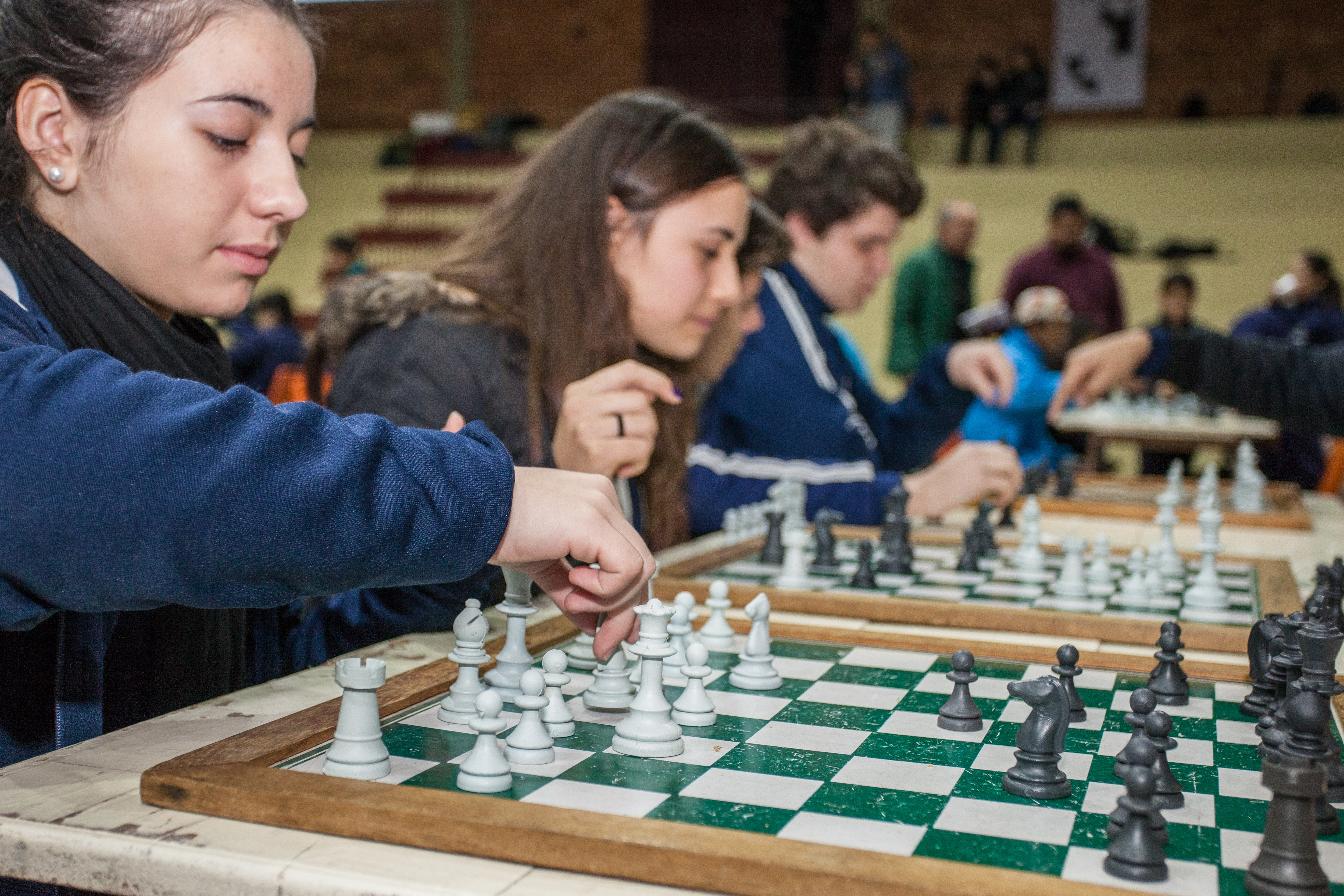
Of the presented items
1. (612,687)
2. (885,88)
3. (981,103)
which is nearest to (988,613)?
(612,687)

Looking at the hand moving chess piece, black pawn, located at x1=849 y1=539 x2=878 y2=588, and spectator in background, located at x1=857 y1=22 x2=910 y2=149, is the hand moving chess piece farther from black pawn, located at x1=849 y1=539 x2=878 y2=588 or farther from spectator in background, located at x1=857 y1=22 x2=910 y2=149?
spectator in background, located at x1=857 y1=22 x2=910 y2=149

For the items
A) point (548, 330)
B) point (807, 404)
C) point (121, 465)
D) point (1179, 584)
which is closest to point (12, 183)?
point (121, 465)

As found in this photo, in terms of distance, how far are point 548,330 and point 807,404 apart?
3.60 ft

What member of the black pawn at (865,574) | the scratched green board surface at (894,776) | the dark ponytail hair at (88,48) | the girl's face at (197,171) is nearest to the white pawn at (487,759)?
the scratched green board surface at (894,776)

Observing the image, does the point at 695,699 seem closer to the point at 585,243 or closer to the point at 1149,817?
the point at 1149,817

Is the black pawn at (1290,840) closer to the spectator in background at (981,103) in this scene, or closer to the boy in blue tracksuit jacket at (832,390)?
the boy in blue tracksuit jacket at (832,390)

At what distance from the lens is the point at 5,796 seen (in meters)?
0.92

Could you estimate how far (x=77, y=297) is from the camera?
122cm

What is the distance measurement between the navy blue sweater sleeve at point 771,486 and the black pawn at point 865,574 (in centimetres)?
67

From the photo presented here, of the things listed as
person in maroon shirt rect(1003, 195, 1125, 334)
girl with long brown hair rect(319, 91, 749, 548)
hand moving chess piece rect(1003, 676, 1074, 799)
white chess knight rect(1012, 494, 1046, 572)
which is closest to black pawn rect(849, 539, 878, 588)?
white chess knight rect(1012, 494, 1046, 572)

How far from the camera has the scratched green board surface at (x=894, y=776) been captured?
2.78 feet

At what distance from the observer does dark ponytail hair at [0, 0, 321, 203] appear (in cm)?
117

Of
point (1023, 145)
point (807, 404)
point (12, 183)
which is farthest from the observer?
point (1023, 145)

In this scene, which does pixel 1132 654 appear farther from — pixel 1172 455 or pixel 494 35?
pixel 494 35
